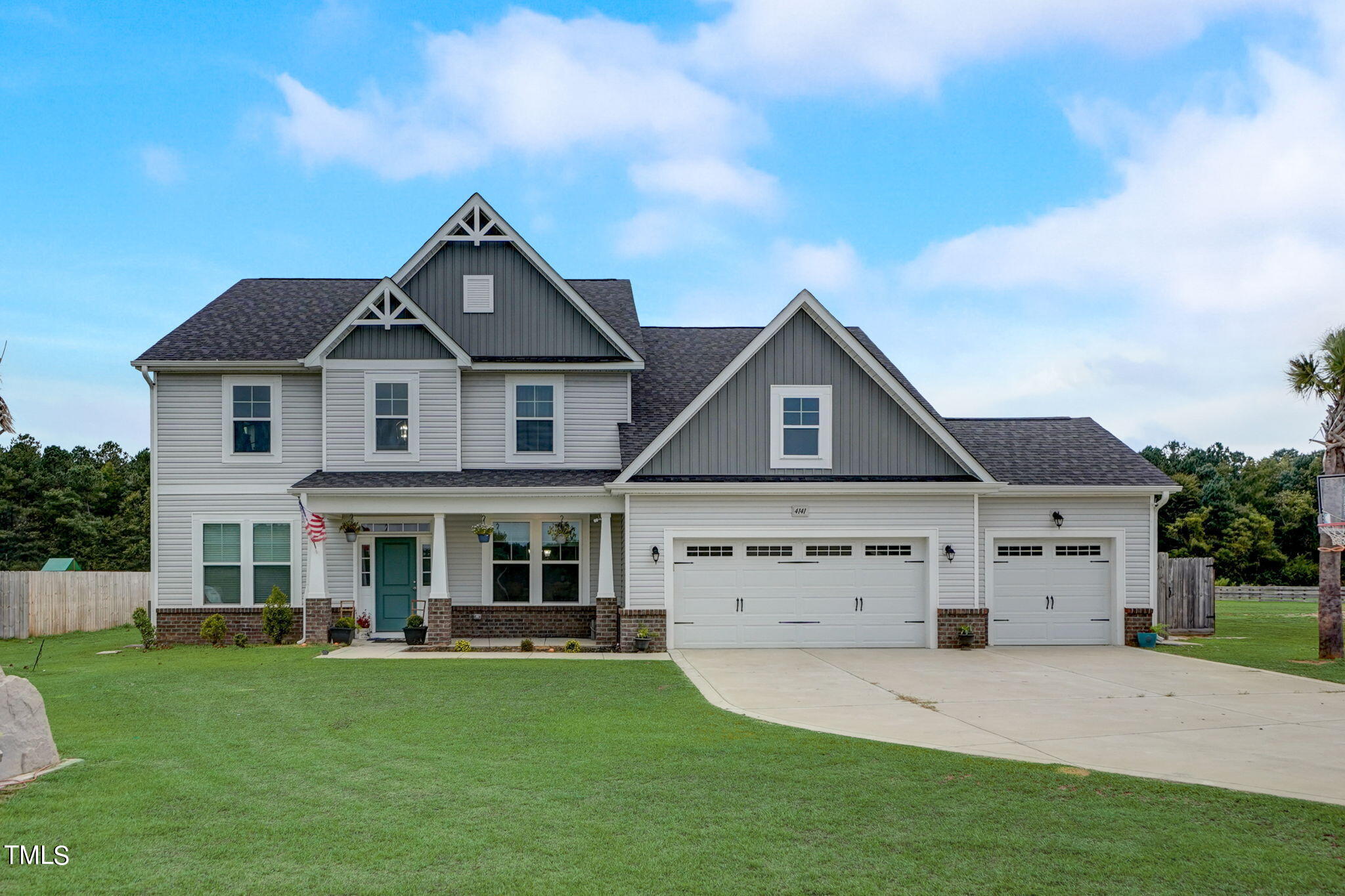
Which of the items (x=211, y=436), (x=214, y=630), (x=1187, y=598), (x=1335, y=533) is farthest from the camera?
(x=1187, y=598)

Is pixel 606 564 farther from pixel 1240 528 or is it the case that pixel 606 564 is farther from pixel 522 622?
pixel 1240 528

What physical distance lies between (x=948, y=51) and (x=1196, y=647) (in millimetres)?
12835

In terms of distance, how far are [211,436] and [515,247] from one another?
7538mm

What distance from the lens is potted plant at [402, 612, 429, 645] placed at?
736 inches

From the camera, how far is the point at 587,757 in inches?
344

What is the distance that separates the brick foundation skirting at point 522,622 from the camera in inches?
784

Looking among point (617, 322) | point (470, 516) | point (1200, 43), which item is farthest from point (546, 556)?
point (1200, 43)

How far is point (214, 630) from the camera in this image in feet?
63.0

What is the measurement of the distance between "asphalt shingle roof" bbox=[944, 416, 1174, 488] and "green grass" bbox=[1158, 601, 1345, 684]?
11.6 ft

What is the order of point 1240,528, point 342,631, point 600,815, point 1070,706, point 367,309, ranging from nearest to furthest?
1. point 600,815
2. point 1070,706
3. point 342,631
4. point 367,309
5. point 1240,528

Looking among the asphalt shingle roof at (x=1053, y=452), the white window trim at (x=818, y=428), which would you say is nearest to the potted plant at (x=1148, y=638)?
the asphalt shingle roof at (x=1053, y=452)

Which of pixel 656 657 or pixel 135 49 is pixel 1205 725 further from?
pixel 135 49

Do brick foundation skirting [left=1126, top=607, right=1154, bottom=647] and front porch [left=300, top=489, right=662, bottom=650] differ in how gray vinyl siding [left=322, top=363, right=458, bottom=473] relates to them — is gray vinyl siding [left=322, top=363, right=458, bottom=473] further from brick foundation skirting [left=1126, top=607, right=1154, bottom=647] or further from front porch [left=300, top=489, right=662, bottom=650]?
brick foundation skirting [left=1126, top=607, right=1154, bottom=647]

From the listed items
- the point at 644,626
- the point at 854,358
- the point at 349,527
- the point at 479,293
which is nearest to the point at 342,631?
the point at 349,527
